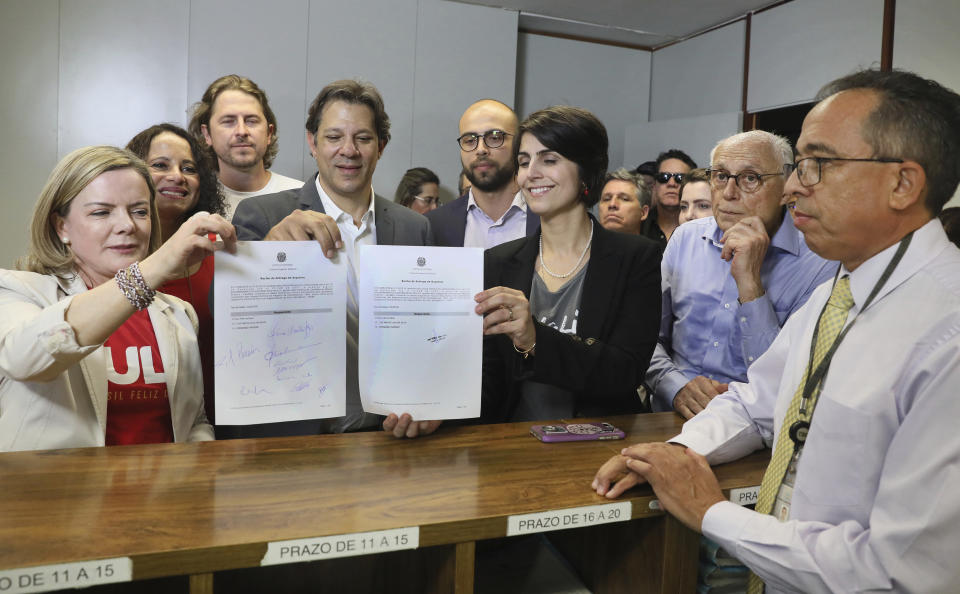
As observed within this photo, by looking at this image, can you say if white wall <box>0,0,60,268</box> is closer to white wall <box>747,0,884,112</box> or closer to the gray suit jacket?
the gray suit jacket

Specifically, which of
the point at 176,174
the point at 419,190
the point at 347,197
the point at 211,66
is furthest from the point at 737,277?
the point at 211,66

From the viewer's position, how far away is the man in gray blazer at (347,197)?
1946mm

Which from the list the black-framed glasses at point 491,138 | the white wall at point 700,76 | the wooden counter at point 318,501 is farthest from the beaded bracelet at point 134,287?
the white wall at point 700,76

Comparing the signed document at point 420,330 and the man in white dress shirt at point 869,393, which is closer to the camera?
the man in white dress shirt at point 869,393

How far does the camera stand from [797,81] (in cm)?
525

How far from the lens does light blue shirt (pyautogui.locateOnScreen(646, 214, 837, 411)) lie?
202 cm

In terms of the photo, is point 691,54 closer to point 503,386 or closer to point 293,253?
point 503,386

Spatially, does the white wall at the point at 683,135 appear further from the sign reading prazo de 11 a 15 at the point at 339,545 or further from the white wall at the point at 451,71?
the sign reading prazo de 11 a 15 at the point at 339,545

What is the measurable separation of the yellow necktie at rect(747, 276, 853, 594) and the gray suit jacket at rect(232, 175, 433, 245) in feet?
4.33

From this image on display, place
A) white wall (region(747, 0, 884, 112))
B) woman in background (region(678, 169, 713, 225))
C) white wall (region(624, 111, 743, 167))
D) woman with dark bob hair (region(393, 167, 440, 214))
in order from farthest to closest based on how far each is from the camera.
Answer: white wall (region(624, 111, 743, 167)) < woman with dark bob hair (region(393, 167, 440, 214)) < white wall (region(747, 0, 884, 112)) < woman in background (region(678, 169, 713, 225))

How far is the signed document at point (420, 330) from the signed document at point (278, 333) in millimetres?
81

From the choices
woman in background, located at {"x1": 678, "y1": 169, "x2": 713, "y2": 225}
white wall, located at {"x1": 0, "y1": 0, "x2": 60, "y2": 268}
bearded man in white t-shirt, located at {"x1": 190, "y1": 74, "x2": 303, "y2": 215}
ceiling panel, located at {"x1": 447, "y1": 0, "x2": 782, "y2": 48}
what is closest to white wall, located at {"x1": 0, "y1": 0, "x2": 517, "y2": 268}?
white wall, located at {"x1": 0, "y1": 0, "x2": 60, "y2": 268}

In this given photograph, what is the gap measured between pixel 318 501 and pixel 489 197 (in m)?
2.10

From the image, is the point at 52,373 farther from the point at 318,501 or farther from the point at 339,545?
the point at 339,545
